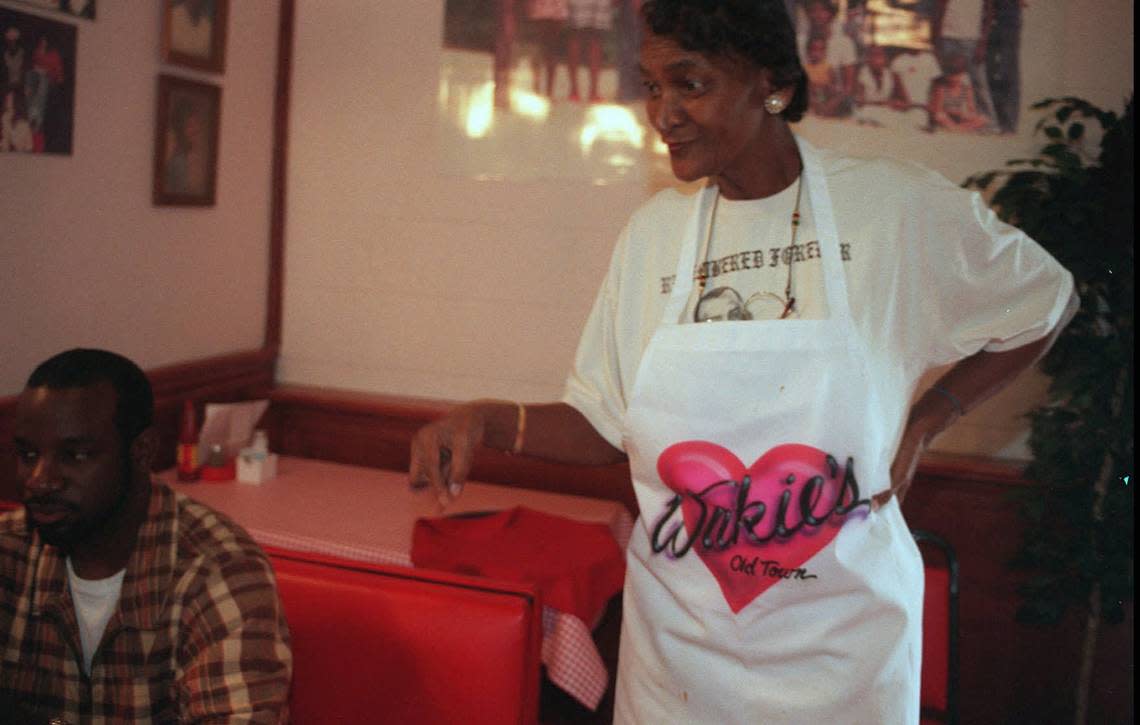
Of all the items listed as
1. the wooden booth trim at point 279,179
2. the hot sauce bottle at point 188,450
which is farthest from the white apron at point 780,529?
the wooden booth trim at point 279,179

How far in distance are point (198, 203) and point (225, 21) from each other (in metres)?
0.57

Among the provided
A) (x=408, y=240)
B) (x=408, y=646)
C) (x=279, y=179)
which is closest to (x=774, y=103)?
(x=408, y=646)

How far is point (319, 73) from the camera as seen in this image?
377 cm

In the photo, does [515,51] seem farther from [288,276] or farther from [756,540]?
[756,540]

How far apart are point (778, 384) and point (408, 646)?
69cm

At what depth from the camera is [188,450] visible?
327 cm

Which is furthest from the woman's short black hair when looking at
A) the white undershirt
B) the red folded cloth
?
the red folded cloth

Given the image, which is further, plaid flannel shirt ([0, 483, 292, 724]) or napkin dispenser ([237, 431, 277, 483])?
napkin dispenser ([237, 431, 277, 483])

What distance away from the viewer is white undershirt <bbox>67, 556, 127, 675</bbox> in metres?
1.59

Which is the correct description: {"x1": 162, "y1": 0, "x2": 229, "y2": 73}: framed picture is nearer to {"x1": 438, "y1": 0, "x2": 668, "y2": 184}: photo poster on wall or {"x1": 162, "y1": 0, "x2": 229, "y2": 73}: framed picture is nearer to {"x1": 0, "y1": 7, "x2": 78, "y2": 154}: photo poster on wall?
{"x1": 0, "y1": 7, "x2": 78, "y2": 154}: photo poster on wall

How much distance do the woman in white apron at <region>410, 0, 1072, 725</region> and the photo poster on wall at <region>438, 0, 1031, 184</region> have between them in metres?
1.69

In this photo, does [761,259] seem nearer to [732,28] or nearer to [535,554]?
[732,28]

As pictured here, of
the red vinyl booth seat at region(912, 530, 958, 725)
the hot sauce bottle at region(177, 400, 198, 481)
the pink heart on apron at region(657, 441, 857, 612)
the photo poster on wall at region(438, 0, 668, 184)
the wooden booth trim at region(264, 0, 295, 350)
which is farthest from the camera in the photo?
the wooden booth trim at region(264, 0, 295, 350)

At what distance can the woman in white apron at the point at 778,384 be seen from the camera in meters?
1.41
